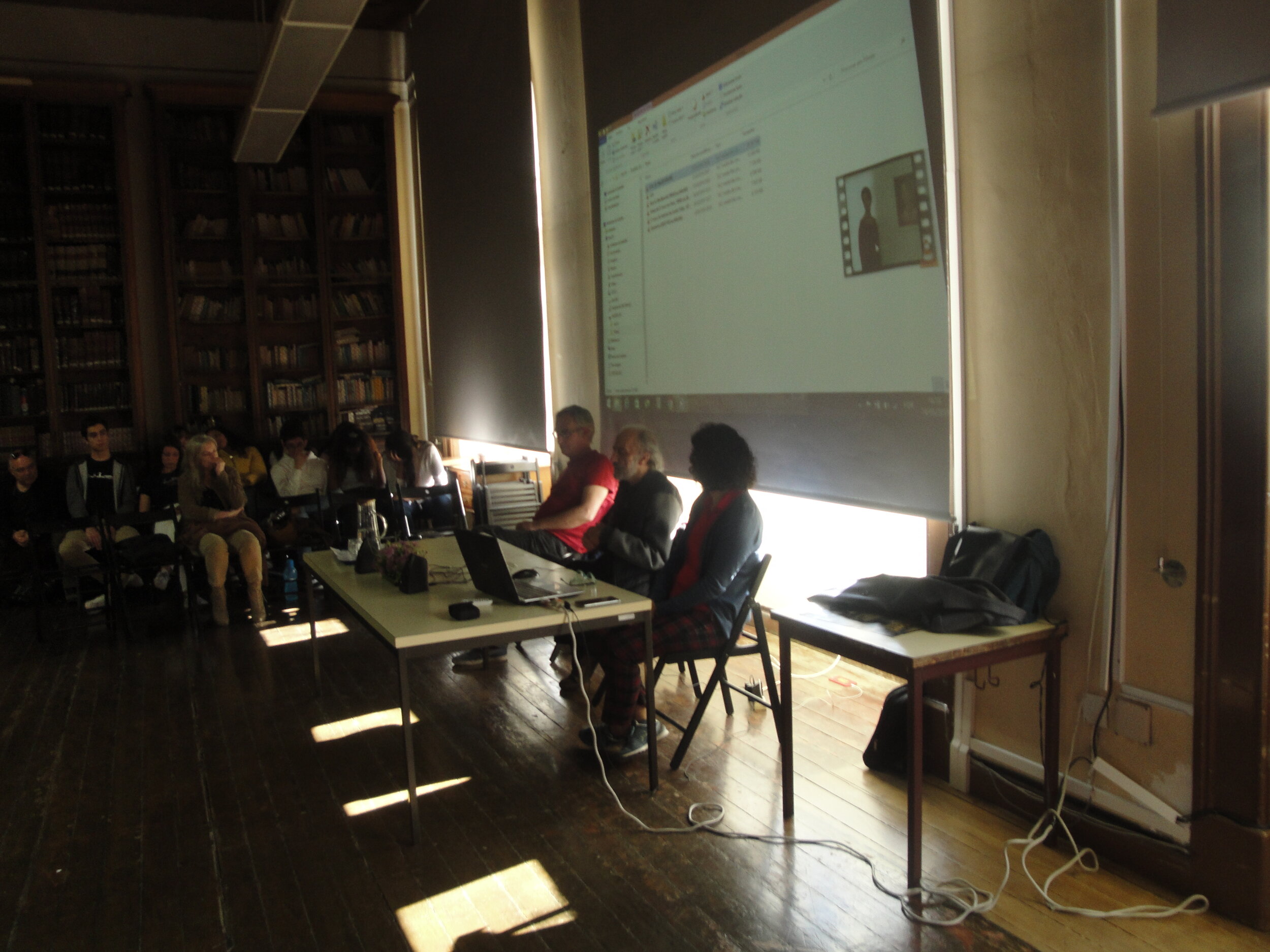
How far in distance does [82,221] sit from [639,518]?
6.02m

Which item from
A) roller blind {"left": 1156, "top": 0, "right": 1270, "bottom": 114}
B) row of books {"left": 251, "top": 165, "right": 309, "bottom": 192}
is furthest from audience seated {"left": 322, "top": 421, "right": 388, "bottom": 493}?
roller blind {"left": 1156, "top": 0, "right": 1270, "bottom": 114}

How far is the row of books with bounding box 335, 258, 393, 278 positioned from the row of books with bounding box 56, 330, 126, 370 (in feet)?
6.04

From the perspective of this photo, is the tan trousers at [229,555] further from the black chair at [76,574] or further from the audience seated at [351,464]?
the audience seated at [351,464]

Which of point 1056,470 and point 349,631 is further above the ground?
point 1056,470

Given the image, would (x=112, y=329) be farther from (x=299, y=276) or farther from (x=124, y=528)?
(x=124, y=528)

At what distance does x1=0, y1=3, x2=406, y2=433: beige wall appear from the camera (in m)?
7.34

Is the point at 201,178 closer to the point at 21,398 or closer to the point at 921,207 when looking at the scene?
the point at 21,398

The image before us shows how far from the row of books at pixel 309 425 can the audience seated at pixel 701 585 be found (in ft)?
17.5

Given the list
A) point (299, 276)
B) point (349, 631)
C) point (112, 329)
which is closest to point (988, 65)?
point (349, 631)

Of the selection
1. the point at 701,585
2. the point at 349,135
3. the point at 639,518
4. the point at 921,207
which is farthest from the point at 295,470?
the point at 921,207

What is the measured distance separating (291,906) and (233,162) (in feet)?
22.5

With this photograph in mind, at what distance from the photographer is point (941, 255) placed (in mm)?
2980

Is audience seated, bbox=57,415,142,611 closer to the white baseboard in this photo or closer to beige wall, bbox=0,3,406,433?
beige wall, bbox=0,3,406,433

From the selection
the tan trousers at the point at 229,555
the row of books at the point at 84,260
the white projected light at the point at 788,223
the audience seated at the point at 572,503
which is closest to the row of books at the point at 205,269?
the row of books at the point at 84,260
